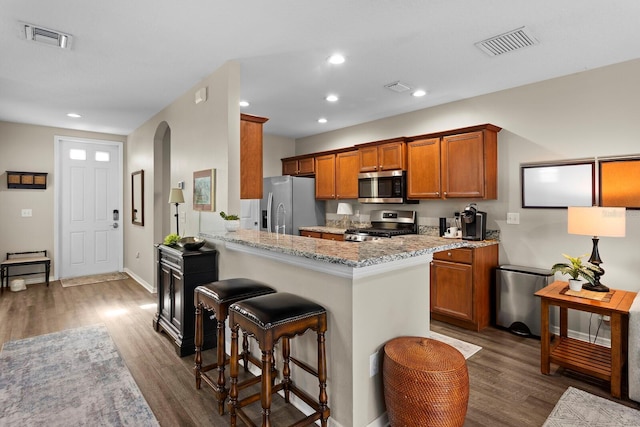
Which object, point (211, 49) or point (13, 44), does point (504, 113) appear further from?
point (13, 44)

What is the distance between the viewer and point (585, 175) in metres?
3.35

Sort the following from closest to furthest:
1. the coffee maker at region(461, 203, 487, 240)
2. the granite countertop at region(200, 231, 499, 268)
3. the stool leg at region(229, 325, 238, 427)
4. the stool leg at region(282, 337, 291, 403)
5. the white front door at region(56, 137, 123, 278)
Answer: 1. the granite countertop at region(200, 231, 499, 268)
2. the stool leg at region(229, 325, 238, 427)
3. the stool leg at region(282, 337, 291, 403)
4. the coffee maker at region(461, 203, 487, 240)
5. the white front door at region(56, 137, 123, 278)

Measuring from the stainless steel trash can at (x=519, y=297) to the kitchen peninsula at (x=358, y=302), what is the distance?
1831 mm

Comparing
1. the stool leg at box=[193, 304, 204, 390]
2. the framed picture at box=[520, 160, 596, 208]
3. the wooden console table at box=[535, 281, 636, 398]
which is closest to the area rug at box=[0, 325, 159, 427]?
the stool leg at box=[193, 304, 204, 390]

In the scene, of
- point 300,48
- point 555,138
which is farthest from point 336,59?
point 555,138

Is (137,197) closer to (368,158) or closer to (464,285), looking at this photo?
(368,158)

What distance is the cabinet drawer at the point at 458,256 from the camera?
3623 millimetres

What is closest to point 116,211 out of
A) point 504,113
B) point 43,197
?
point 43,197

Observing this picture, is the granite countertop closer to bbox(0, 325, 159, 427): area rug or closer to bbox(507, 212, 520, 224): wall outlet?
bbox(0, 325, 159, 427): area rug

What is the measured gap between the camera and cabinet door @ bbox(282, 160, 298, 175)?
649 centimetres

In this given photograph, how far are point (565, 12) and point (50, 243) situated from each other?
740 centimetres

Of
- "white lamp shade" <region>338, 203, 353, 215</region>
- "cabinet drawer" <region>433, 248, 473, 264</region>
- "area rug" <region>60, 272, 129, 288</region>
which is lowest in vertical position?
"area rug" <region>60, 272, 129, 288</region>

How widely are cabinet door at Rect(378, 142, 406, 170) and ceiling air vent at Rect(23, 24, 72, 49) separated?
11.8 feet

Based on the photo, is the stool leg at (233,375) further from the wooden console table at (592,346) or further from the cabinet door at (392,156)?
the cabinet door at (392,156)
